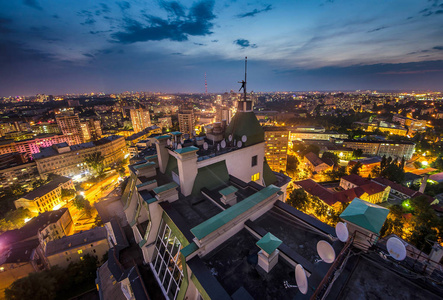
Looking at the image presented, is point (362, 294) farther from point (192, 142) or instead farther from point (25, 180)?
point (25, 180)

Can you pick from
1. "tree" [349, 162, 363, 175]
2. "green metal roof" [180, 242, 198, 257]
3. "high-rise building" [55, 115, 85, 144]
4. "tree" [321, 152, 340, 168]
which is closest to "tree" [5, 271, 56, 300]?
"green metal roof" [180, 242, 198, 257]

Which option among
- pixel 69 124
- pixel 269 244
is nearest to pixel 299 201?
pixel 269 244

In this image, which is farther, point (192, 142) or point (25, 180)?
point (25, 180)

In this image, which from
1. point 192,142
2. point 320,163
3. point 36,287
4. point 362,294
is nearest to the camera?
point 362,294

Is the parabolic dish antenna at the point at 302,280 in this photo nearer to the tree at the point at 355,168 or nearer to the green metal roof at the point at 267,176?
the green metal roof at the point at 267,176

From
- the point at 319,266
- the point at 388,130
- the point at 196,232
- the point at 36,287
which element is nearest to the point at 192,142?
the point at 196,232
